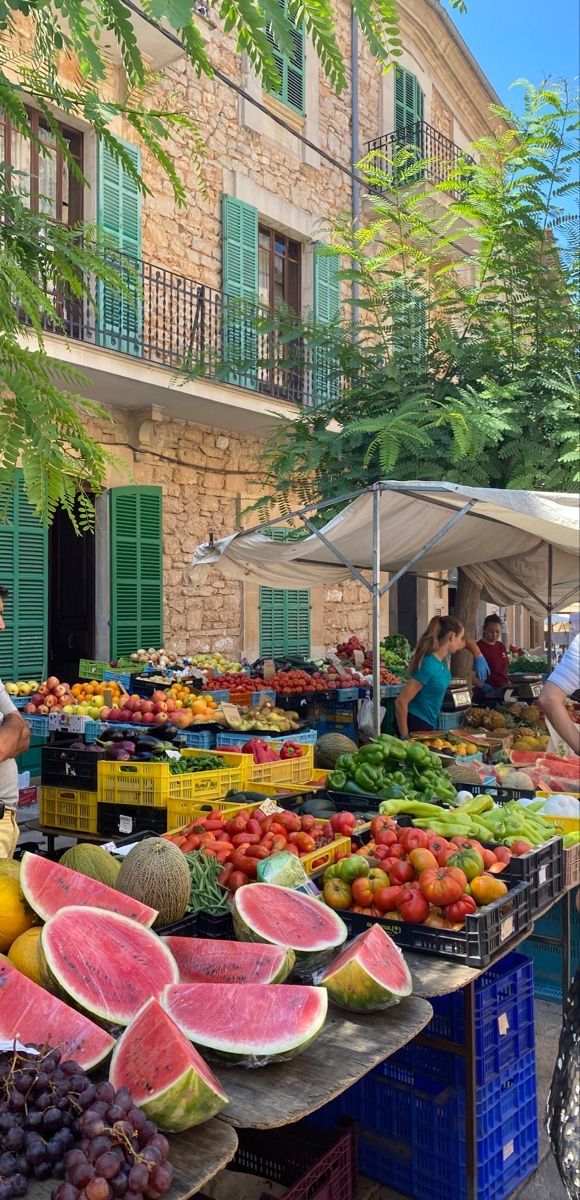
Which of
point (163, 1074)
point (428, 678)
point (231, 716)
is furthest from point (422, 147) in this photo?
point (163, 1074)

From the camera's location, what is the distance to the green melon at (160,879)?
9.30 feet

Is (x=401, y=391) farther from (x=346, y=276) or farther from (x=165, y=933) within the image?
(x=165, y=933)

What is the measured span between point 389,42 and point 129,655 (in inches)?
379

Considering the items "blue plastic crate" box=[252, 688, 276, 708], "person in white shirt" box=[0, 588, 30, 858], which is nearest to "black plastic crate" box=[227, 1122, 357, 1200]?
"person in white shirt" box=[0, 588, 30, 858]

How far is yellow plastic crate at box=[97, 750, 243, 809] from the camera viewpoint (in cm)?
497

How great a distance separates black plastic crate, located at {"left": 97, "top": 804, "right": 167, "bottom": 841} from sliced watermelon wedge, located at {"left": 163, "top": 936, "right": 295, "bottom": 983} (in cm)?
250

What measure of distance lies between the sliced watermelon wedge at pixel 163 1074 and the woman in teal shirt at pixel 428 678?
17.2 ft

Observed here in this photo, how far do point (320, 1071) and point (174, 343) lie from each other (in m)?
10.7

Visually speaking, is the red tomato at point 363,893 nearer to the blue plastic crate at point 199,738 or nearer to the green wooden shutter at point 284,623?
the blue plastic crate at point 199,738

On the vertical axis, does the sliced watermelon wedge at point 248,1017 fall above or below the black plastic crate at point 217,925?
above

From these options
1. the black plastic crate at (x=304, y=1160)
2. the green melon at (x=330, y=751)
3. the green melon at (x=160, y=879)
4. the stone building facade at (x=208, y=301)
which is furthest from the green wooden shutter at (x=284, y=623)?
the black plastic crate at (x=304, y=1160)

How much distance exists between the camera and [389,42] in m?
1.95

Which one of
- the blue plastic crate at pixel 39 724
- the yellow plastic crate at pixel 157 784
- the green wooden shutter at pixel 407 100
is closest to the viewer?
the yellow plastic crate at pixel 157 784

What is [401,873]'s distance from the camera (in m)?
3.25
